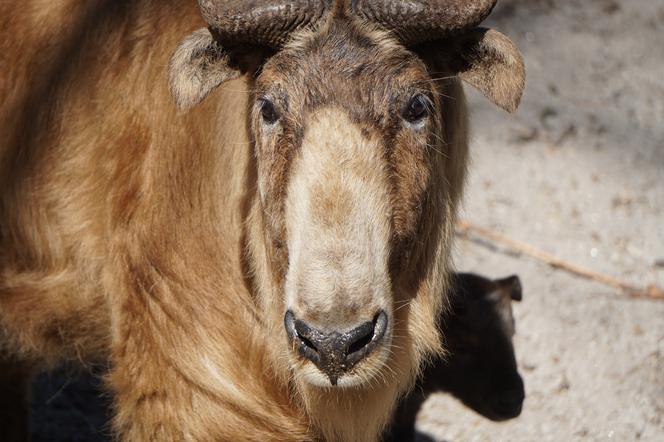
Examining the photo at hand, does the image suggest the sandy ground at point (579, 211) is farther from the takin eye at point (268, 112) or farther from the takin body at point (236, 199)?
the takin eye at point (268, 112)

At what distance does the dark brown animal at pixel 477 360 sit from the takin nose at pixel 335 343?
6.46ft

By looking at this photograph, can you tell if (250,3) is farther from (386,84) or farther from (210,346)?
(210,346)

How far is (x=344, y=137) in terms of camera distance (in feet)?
13.1

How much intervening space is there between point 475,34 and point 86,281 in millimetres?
2085

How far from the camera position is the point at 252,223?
4.66 metres

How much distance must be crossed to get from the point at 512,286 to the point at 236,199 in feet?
6.68

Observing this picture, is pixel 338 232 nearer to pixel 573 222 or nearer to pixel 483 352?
pixel 483 352

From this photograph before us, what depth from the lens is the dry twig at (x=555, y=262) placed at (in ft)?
22.2

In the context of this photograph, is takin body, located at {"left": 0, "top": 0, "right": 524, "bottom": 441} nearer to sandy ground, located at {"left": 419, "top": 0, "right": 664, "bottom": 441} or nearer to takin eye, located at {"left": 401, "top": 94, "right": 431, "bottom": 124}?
takin eye, located at {"left": 401, "top": 94, "right": 431, "bottom": 124}

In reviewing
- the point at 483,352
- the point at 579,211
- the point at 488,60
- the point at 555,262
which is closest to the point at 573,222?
the point at 579,211

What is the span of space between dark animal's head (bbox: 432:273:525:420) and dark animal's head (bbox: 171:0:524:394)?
4.34 ft

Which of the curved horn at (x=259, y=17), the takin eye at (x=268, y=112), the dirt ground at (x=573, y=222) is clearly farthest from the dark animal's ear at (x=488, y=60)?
the dirt ground at (x=573, y=222)

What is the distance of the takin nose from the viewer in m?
3.75

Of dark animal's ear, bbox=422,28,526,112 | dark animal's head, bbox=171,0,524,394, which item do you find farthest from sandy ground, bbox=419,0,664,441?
dark animal's ear, bbox=422,28,526,112
